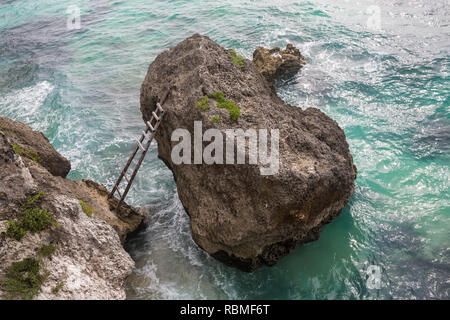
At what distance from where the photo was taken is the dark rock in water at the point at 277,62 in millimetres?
17781

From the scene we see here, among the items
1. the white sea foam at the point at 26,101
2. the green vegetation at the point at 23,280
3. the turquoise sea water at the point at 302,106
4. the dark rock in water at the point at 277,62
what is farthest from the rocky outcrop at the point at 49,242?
the dark rock in water at the point at 277,62

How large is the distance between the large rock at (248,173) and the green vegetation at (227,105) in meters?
0.15

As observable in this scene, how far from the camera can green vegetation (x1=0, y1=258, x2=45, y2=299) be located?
598 centimetres

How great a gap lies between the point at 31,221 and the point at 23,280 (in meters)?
1.27

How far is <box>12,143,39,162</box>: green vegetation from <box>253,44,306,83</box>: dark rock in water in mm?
12471

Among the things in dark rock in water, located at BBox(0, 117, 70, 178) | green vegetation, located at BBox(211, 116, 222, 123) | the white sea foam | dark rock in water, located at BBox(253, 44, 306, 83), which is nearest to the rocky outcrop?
dark rock in water, located at BBox(0, 117, 70, 178)

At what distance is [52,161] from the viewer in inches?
394

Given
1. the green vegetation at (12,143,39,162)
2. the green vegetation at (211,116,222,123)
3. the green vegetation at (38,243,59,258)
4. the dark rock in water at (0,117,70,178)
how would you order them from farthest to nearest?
the dark rock in water at (0,117,70,178), the green vegetation at (12,143,39,162), the green vegetation at (211,116,222,123), the green vegetation at (38,243,59,258)

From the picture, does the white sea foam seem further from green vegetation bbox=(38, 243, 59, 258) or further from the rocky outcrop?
green vegetation bbox=(38, 243, 59, 258)

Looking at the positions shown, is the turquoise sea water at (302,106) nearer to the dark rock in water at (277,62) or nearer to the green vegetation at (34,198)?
the dark rock in water at (277,62)
